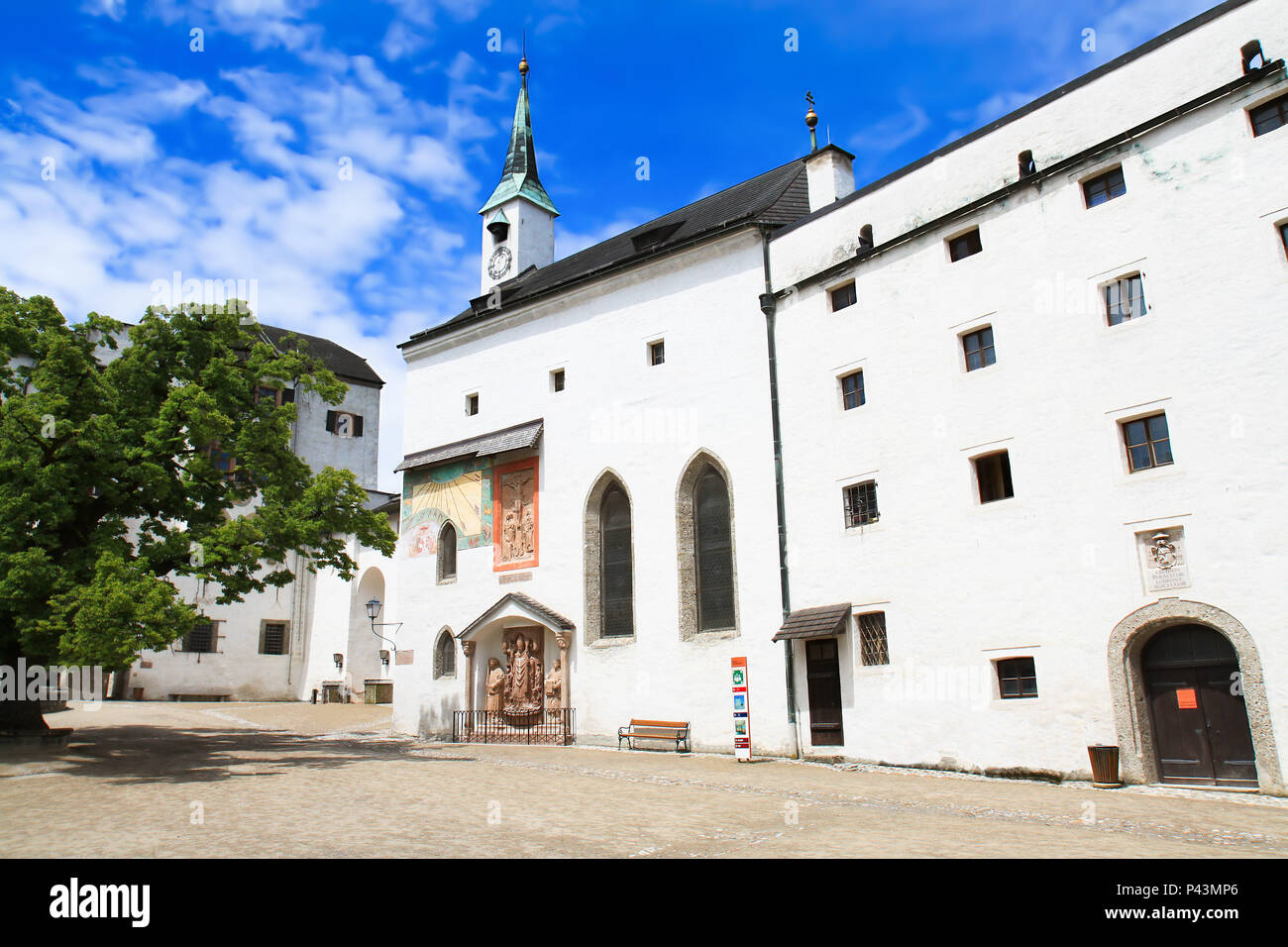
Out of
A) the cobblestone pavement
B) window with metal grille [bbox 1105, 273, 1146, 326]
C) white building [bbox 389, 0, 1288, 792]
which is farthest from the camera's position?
window with metal grille [bbox 1105, 273, 1146, 326]

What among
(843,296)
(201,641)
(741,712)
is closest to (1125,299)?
(843,296)

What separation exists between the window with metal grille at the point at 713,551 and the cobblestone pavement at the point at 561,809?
3544 millimetres

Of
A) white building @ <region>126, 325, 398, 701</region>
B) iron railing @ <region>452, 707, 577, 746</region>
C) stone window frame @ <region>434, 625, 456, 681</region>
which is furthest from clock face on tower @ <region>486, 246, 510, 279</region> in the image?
iron railing @ <region>452, 707, 577, 746</region>

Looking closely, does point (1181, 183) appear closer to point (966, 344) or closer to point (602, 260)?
point (966, 344)

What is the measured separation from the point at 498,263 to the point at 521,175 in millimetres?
3807

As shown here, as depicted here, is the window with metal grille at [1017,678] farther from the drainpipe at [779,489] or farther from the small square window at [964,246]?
the small square window at [964,246]

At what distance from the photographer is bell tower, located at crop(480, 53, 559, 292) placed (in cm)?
3497

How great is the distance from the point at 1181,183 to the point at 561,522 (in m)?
16.0

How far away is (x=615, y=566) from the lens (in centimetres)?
2369

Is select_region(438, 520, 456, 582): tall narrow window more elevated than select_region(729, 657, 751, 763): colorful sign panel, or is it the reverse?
select_region(438, 520, 456, 582): tall narrow window

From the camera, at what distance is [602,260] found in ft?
91.8

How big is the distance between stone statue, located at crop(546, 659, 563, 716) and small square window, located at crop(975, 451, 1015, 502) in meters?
12.0

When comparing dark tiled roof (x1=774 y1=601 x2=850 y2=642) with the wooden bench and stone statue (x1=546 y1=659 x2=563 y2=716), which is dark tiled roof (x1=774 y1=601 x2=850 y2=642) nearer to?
the wooden bench
